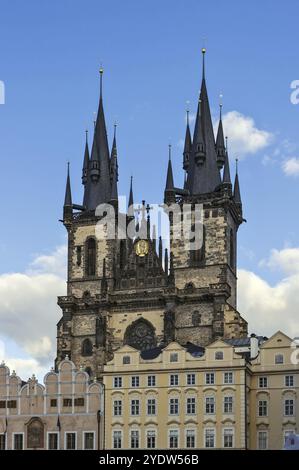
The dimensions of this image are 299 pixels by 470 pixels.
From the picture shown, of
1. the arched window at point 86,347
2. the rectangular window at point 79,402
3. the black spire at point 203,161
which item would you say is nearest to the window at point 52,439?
the rectangular window at point 79,402

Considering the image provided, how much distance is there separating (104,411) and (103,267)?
22.3 meters

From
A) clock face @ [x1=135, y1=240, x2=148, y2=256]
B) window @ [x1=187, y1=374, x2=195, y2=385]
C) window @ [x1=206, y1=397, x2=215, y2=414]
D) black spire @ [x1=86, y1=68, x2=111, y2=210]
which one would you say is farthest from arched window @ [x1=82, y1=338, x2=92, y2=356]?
window @ [x1=206, y1=397, x2=215, y2=414]

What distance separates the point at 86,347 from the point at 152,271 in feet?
28.9

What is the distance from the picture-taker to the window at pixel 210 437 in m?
60.8

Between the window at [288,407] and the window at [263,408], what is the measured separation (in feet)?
4.31

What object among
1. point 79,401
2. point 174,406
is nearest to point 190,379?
point 174,406

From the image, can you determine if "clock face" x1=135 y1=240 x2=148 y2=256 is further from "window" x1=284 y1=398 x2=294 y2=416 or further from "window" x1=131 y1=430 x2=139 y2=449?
"window" x1=284 y1=398 x2=294 y2=416

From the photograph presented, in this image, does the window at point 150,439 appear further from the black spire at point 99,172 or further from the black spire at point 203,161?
the black spire at point 99,172

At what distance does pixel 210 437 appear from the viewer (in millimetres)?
60969

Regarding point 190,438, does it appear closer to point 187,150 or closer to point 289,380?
point 289,380

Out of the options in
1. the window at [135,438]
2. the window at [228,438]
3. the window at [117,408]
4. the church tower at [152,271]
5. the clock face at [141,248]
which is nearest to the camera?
the window at [228,438]

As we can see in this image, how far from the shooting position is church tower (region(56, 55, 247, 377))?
79125 millimetres

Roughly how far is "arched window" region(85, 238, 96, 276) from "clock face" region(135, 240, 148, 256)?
441 cm
